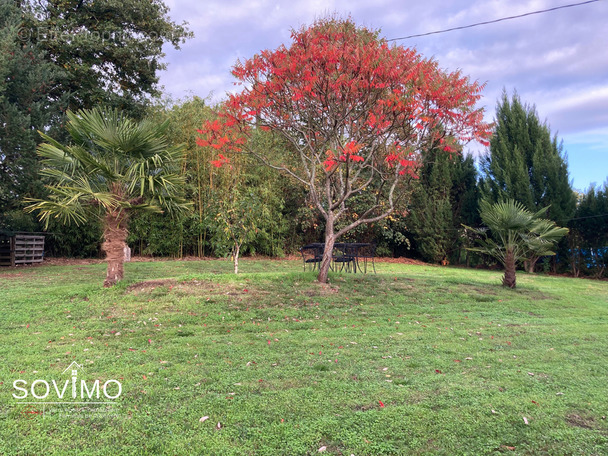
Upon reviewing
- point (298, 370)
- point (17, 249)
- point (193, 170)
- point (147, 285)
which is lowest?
point (298, 370)

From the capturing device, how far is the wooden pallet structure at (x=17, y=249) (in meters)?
10.1

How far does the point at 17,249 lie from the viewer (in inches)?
401

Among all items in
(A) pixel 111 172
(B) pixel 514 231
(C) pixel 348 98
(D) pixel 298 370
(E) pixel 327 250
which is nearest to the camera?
(D) pixel 298 370

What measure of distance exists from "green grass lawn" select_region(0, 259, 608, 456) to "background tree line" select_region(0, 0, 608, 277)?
312cm

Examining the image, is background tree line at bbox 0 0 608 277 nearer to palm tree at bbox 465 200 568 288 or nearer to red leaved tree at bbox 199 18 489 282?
red leaved tree at bbox 199 18 489 282

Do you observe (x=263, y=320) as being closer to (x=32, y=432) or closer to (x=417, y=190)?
(x=32, y=432)

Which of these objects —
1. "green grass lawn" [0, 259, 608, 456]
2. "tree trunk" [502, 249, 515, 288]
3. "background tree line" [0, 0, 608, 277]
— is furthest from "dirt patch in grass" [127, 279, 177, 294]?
"tree trunk" [502, 249, 515, 288]

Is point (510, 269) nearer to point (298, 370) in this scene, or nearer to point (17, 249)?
point (298, 370)

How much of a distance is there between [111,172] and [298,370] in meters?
4.19

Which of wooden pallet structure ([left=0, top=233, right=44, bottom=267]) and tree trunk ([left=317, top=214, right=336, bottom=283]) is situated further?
wooden pallet structure ([left=0, top=233, right=44, bottom=267])

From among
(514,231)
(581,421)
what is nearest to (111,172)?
(581,421)

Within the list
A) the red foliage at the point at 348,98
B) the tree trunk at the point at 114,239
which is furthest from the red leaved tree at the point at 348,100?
the tree trunk at the point at 114,239

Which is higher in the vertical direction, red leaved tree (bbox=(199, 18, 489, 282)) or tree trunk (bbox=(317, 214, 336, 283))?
red leaved tree (bbox=(199, 18, 489, 282))

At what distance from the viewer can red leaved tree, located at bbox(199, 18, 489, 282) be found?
18.6 feet
